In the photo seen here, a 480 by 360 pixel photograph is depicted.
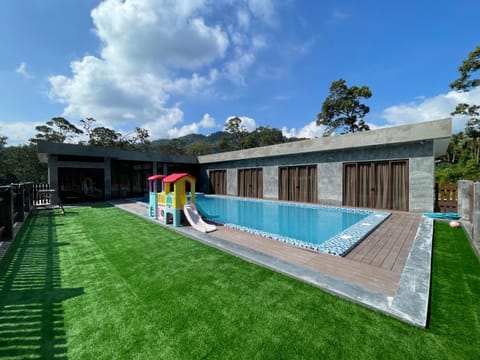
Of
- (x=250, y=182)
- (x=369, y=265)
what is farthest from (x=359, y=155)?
(x=369, y=265)

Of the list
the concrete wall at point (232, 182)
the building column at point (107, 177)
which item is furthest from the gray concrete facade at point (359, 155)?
the building column at point (107, 177)

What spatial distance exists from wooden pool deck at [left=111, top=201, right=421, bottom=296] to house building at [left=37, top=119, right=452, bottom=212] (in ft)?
13.2

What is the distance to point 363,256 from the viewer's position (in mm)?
3959

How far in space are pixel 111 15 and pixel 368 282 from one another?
10376 mm

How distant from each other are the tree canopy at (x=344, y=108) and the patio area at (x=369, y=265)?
25.0m

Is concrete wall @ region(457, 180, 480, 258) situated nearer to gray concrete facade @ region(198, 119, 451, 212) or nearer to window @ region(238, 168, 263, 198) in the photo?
gray concrete facade @ region(198, 119, 451, 212)

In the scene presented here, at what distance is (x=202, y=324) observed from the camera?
2.22 m

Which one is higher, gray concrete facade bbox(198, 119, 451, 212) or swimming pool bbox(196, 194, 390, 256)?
gray concrete facade bbox(198, 119, 451, 212)

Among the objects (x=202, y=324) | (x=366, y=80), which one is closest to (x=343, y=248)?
(x=202, y=324)

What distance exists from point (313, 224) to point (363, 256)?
370cm

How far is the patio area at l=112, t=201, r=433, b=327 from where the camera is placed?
2.52 meters

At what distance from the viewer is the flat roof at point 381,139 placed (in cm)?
779

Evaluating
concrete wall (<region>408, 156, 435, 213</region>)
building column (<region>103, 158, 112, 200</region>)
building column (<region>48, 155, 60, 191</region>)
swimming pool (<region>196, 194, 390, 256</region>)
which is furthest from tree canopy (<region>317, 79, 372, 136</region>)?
building column (<region>48, 155, 60, 191</region>)

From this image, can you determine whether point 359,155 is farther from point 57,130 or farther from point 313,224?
point 57,130
